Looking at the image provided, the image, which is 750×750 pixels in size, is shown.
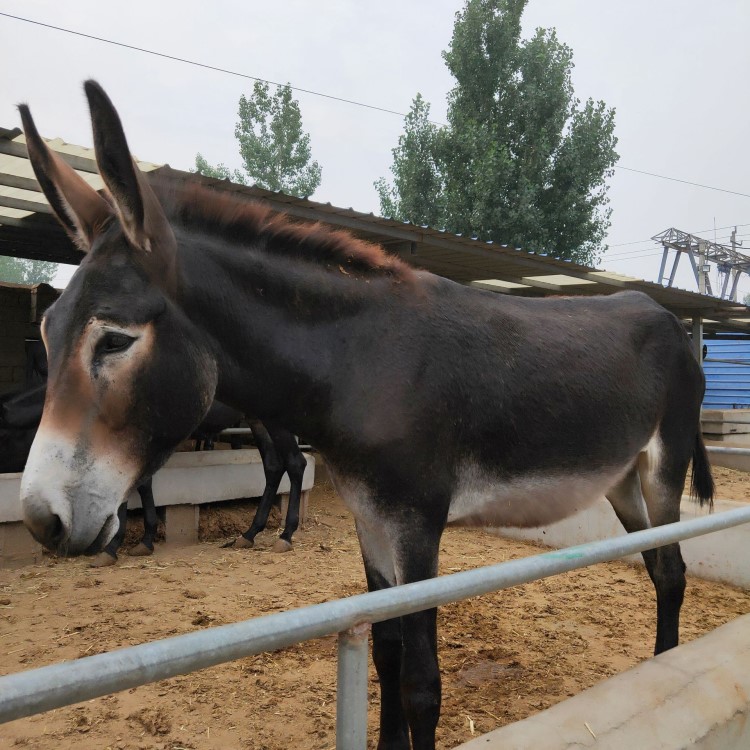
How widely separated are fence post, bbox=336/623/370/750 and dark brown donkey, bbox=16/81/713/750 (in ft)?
2.48

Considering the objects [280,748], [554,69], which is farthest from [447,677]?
[554,69]

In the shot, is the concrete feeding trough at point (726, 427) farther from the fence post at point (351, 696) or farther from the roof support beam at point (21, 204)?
the fence post at point (351, 696)

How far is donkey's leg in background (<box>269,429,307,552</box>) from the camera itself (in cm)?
565

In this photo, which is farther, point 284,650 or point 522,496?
point 284,650

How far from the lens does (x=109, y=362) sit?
1672mm

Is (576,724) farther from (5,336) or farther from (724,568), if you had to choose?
(5,336)

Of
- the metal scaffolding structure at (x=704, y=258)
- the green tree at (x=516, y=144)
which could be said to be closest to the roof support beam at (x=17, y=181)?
the green tree at (x=516, y=144)

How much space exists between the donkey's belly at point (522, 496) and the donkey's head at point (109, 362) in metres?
0.95

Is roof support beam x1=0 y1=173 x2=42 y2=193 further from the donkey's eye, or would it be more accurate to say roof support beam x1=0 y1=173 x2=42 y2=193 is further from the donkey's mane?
the donkey's eye

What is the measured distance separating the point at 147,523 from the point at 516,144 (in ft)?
59.2

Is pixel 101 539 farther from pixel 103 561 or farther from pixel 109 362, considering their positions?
pixel 103 561

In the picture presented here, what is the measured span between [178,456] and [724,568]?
15.3ft

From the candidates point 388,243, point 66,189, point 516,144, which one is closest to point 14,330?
point 388,243

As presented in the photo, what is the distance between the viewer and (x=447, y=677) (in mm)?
3137
